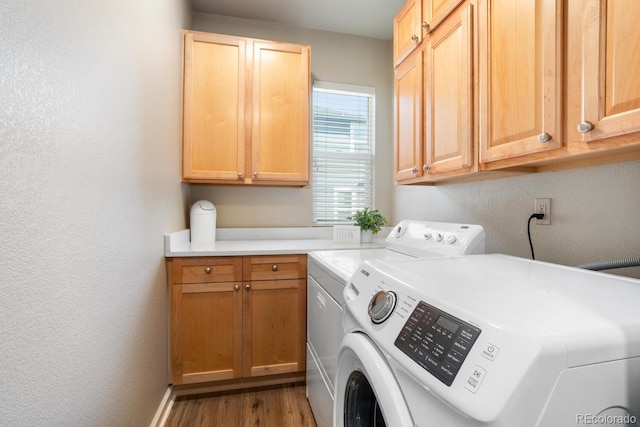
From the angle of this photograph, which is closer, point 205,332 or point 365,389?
point 365,389

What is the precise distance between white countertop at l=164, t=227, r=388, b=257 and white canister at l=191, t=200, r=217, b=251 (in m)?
0.06

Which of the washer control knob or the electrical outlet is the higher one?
the electrical outlet

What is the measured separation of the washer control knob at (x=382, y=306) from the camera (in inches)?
29.2

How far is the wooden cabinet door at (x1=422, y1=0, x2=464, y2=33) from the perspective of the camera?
1.37 meters

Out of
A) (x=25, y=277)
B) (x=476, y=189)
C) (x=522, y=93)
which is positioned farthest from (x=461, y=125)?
(x=25, y=277)

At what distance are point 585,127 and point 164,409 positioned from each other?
2.28m

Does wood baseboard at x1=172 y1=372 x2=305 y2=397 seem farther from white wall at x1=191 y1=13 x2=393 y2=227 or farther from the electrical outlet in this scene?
the electrical outlet

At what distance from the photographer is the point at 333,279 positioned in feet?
4.46

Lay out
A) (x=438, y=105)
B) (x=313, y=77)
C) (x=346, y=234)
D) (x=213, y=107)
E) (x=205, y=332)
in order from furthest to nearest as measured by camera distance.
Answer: (x=313, y=77) < (x=346, y=234) < (x=213, y=107) < (x=205, y=332) < (x=438, y=105)

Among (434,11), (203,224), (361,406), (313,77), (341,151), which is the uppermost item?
(313,77)

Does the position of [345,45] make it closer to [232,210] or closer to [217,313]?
[232,210]

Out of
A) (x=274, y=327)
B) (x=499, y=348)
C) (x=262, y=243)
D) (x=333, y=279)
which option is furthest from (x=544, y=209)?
(x=262, y=243)

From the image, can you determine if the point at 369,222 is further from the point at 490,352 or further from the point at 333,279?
the point at 490,352

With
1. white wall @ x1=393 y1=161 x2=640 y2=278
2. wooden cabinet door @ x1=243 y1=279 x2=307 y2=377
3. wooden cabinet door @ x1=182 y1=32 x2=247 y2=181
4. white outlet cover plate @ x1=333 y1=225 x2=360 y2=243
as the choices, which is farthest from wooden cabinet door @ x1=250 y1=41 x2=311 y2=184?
white wall @ x1=393 y1=161 x2=640 y2=278
